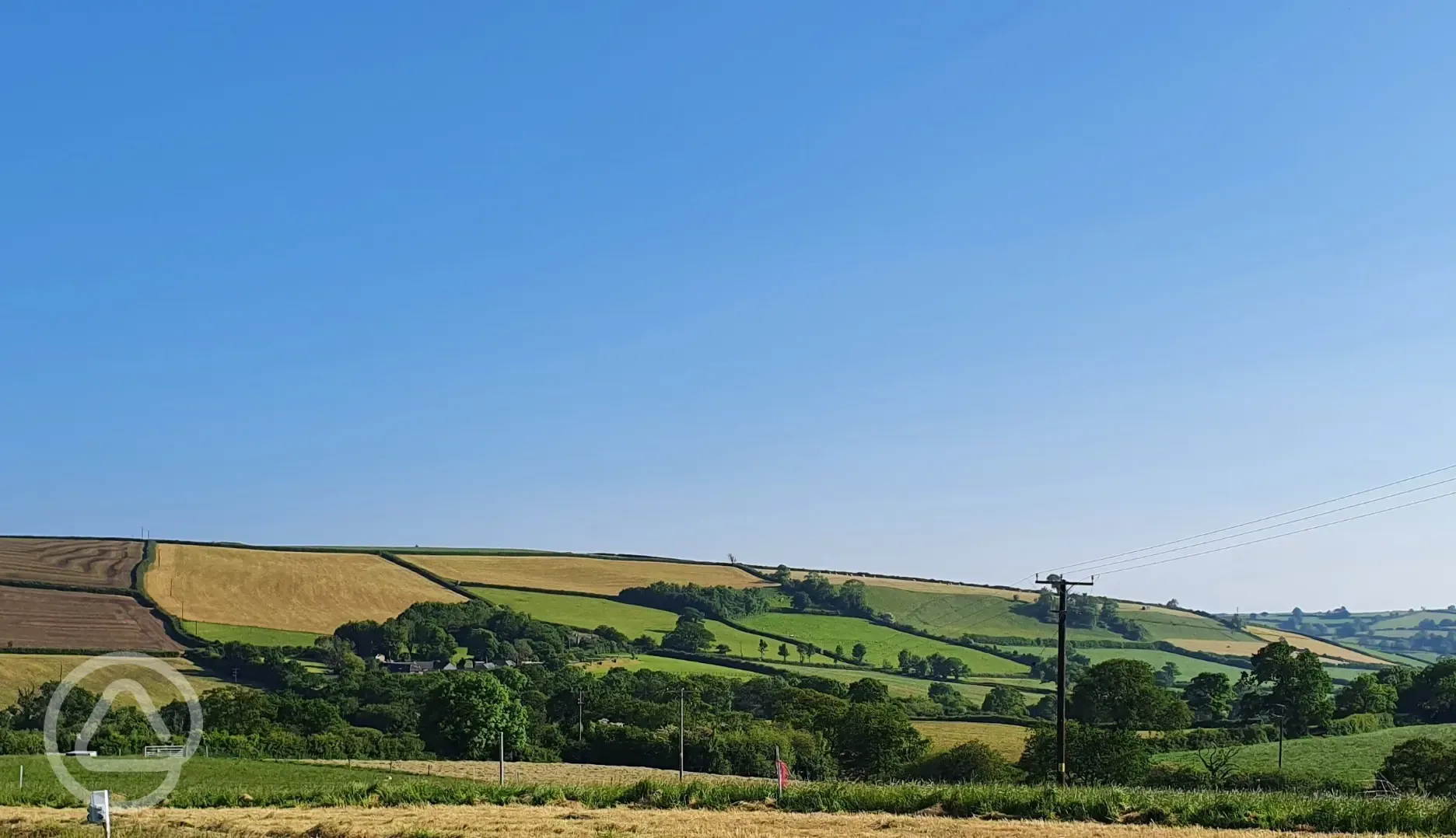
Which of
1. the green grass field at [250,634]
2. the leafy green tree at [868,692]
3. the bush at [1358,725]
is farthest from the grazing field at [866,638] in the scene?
the green grass field at [250,634]

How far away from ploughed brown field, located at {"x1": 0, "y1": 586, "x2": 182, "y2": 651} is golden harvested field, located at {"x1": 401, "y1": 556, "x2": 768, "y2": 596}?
1913 inches

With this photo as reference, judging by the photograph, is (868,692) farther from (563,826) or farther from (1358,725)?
(563,826)

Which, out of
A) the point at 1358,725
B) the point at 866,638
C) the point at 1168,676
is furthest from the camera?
the point at 866,638

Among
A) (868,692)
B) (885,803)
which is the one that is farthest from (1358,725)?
(885,803)

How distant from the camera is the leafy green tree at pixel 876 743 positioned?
8662cm

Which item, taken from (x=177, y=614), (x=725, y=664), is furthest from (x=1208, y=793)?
(x=177, y=614)

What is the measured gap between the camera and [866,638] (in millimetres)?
158875

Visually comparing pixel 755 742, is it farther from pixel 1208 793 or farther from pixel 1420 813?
pixel 1420 813

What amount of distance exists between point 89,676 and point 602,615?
2553 inches

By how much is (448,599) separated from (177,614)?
3467 centimetres

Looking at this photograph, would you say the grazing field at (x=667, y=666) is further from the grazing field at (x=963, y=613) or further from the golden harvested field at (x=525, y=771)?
the grazing field at (x=963, y=613)

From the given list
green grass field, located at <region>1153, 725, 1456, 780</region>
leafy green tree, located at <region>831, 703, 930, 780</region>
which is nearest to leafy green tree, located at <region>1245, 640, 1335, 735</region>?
green grass field, located at <region>1153, 725, 1456, 780</region>

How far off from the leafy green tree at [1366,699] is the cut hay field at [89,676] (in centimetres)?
10283

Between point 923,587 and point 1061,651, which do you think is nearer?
point 1061,651
